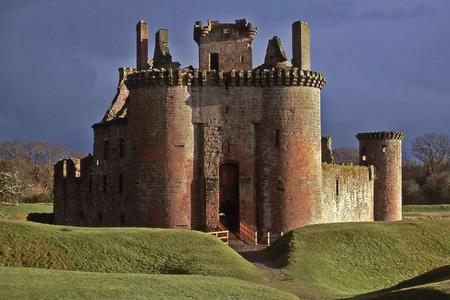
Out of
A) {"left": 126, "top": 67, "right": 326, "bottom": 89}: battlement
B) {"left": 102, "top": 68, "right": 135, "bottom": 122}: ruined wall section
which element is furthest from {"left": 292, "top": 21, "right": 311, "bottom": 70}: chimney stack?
{"left": 102, "top": 68, "right": 135, "bottom": 122}: ruined wall section

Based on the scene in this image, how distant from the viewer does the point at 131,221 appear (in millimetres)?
46281

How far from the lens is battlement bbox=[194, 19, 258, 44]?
49250 millimetres

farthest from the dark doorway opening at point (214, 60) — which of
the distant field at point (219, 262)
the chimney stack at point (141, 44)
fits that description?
the distant field at point (219, 262)

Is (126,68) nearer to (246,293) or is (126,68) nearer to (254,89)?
(254,89)

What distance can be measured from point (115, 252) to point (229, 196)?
14.5 meters

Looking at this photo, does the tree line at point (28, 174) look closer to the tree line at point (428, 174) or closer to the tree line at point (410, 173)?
the tree line at point (410, 173)

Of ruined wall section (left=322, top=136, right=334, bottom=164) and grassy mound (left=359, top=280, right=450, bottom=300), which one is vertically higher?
ruined wall section (left=322, top=136, right=334, bottom=164)

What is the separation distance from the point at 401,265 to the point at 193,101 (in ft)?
49.4

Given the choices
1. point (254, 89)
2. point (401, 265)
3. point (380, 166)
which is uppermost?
point (254, 89)

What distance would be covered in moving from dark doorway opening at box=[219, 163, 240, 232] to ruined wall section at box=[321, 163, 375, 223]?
552 cm

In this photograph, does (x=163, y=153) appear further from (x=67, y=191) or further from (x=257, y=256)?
(x=67, y=191)

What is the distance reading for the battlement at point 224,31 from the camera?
49.2 m

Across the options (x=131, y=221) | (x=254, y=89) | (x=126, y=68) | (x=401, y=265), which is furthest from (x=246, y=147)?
(x=126, y=68)

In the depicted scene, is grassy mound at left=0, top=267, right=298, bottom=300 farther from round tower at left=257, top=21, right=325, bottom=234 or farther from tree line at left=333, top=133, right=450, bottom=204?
tree line at left=333, top=133, right=450, bottom=204
